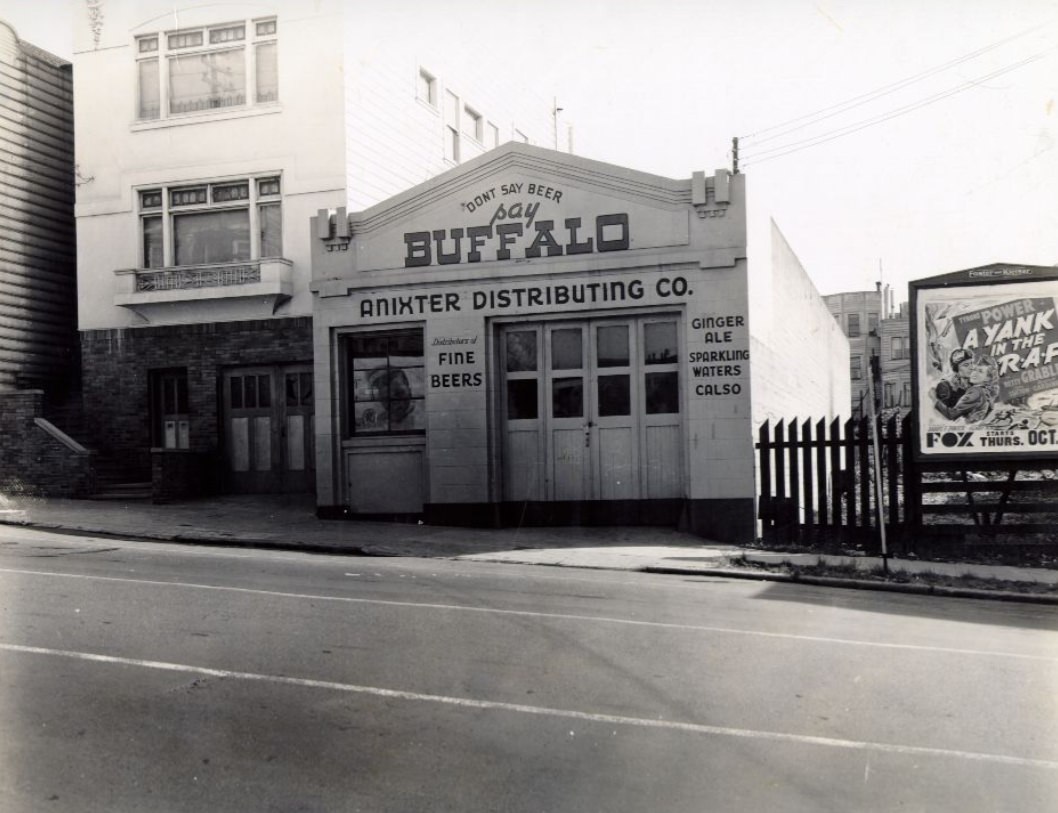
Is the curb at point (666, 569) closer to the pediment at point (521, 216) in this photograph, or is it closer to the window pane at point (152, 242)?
the pediment at point (521, 216)

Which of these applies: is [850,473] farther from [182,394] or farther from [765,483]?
[182,394]

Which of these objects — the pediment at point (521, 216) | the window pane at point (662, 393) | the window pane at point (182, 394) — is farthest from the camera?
the window pane at point (182, 394)

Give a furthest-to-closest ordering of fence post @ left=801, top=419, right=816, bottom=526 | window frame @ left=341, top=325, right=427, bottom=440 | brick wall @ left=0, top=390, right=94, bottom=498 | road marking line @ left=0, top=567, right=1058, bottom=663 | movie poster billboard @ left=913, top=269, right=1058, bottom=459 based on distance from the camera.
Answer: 1. brick wall @ left=0, top=390, right=94, bottom=498
2. window frame @ left=341, top=325, right=427, bottom=440
3. fence post @ left=801, top=419, right=816, bottom=526
4. movie poster billboard @ left=913, top=269, right=1058, bottom=459
5. road marking line @ left=0, top=567, right=1058, bottom=663

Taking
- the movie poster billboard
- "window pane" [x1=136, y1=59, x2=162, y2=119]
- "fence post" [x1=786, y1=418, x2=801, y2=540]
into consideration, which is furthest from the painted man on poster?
"window pane" [x1=136, y1=59, x2=162, y2=119]

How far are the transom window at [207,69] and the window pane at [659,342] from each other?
9.86 metres

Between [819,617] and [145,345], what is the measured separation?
641 inches

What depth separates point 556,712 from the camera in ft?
18.3

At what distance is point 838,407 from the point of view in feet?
117

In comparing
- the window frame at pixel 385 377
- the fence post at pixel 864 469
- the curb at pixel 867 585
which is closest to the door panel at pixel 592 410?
the window frame at pixel 385 377

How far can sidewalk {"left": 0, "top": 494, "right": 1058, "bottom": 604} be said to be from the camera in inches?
456

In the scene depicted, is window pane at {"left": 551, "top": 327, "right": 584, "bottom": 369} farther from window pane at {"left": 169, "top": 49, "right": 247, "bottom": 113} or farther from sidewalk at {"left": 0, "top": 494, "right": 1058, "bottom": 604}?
window pane at {"left": 169, "top": 49, "right": 247, "bottom": 113}

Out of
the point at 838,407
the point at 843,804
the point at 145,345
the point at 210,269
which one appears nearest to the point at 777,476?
the point at 843,804

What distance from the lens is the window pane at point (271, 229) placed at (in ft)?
66.8

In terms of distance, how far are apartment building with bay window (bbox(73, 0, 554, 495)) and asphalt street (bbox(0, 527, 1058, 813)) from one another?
11.2 metres
